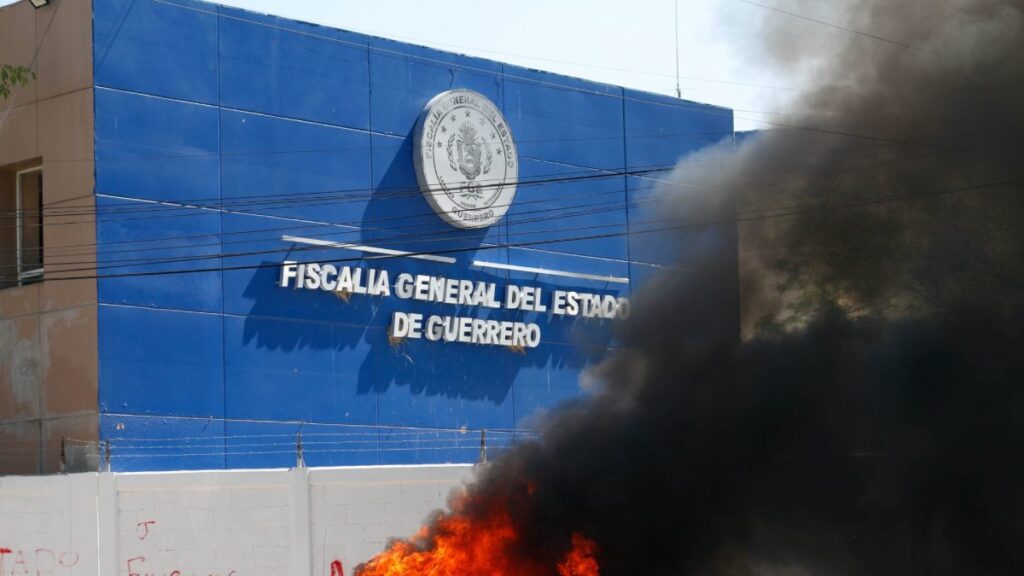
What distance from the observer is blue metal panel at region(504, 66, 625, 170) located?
27438 millimetres

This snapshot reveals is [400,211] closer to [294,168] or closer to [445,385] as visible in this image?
[294,168]

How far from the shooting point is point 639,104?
29.5 metres

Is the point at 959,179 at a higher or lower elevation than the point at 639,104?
lower

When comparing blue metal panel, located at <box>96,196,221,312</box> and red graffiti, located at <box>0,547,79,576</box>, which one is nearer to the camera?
red graffiti, located at <box>0,547,79,576</box>

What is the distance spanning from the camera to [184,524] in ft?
66.8

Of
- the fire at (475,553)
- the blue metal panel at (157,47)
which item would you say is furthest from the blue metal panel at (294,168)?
the fire at (475,553)

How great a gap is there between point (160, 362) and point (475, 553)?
20.1 feet

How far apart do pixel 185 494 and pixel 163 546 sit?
2.38ft

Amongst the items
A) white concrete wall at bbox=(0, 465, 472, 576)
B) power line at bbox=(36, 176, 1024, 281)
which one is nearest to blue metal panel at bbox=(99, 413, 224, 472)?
white concrete wall at bbox=(0, 465, 472, 576)

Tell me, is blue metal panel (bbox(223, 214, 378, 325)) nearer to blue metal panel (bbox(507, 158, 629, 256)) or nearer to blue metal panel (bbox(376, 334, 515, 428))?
blue metal panel (bbox(376, 334, 515, 428))

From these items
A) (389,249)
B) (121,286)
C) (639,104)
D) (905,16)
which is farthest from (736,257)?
(121,286)

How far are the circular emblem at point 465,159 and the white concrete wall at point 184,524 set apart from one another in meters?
6.28

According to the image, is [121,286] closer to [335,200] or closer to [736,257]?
[335,200]

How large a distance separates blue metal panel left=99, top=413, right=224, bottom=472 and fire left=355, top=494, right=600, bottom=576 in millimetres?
4198
